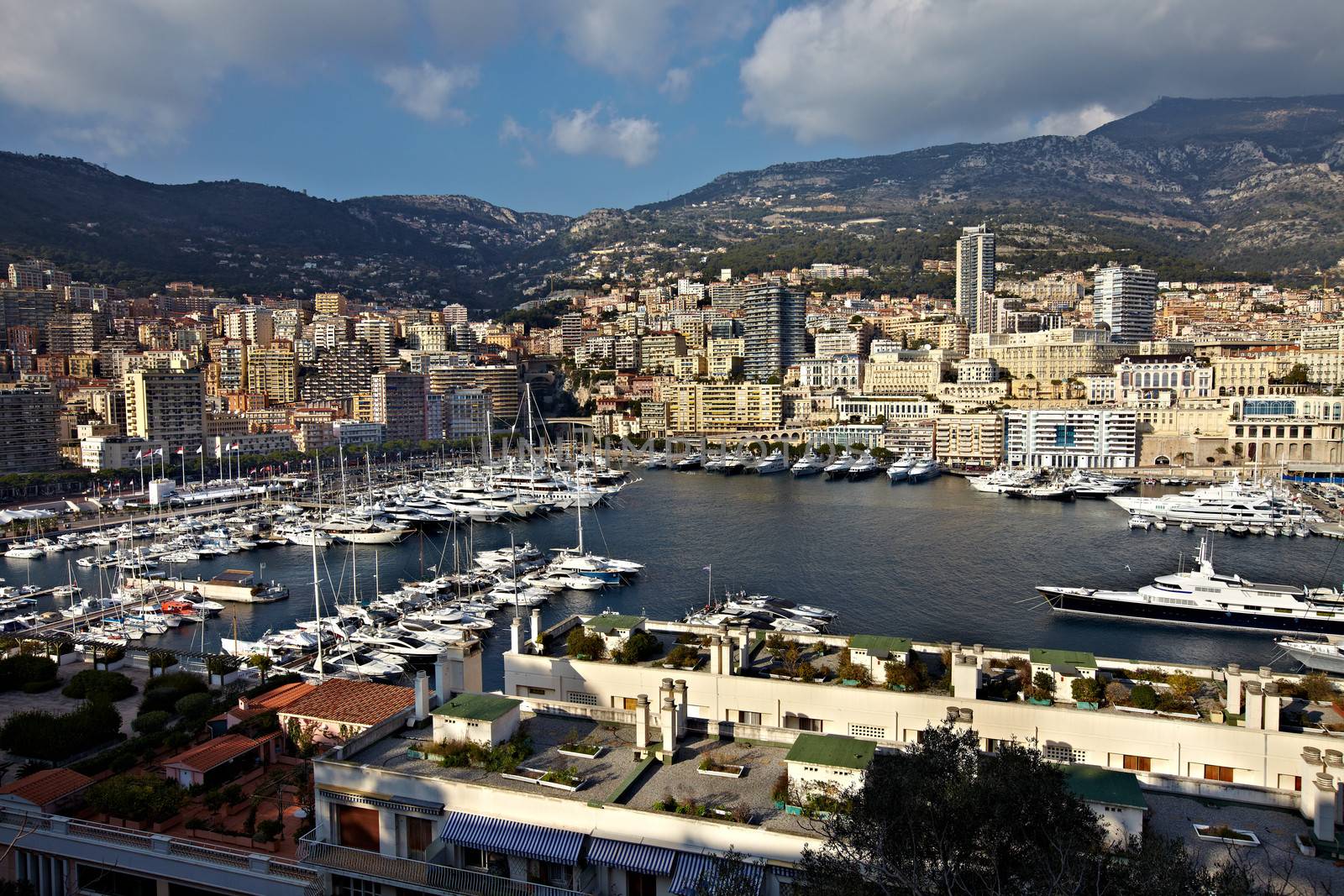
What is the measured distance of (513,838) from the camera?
5.91 metres

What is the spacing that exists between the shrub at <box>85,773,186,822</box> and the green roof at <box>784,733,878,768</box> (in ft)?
17.1

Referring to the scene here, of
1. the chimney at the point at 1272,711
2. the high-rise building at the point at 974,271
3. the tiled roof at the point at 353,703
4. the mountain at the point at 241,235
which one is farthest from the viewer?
the mountain at the point at 241,235

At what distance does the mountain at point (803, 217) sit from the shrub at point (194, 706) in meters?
89.5

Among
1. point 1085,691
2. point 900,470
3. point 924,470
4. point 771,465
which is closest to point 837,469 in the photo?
point 900,470

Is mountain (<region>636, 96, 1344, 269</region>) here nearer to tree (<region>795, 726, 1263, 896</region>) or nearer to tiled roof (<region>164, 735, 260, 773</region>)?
tree (<region>795, 726, 1263, 896</region>)

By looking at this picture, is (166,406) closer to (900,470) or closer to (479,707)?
(900,470)

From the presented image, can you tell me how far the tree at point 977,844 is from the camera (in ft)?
14.7

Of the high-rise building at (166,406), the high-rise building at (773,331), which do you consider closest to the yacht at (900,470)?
the high-rise building at (773,331)

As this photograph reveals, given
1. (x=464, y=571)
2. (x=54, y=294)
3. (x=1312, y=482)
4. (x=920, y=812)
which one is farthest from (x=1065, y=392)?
(x=54, y=294)

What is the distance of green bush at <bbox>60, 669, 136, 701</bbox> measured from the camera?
38.7 ft

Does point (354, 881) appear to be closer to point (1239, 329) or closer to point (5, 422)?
point (5, 422)

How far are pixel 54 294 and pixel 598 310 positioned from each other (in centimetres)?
4634

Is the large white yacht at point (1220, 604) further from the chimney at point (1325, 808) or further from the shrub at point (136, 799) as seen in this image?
the shrub at point (136, 799)

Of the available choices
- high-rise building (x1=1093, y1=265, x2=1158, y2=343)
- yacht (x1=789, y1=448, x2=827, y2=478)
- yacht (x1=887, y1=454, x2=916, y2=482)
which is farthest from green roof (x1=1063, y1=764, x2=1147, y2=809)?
high-rise building (x1=1093, y1=265, x2=1158, y2=343)
